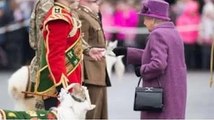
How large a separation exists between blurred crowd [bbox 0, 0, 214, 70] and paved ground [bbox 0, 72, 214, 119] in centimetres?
152

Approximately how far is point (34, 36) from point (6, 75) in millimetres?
12854

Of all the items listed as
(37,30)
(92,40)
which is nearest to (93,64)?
(92,40)

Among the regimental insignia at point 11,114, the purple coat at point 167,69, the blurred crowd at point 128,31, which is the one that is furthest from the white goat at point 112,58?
the blurred crowd at point 128,31

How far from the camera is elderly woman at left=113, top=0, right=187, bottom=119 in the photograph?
788cm

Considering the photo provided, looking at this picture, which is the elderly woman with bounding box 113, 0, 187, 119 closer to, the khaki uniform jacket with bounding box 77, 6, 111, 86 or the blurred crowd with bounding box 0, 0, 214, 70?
the khaki uniform jacket with bounding box 77, 6, 111, 86

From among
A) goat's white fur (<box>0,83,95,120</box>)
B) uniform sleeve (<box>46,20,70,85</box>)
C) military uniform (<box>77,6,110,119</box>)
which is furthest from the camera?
military uniform (<box>77,6,110,119</box>)

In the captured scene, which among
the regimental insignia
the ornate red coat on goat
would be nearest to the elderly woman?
the ornate red coat on goat

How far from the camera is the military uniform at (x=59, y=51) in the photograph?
761cm

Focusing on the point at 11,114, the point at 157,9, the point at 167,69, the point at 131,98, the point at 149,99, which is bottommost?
the point at 131,98

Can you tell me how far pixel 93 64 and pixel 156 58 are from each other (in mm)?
1540

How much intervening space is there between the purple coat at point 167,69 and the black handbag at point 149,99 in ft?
0.26

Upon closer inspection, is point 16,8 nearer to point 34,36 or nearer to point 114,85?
point 114,85

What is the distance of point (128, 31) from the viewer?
22.5 meters

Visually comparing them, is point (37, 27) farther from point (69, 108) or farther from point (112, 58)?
point (112, 58)
